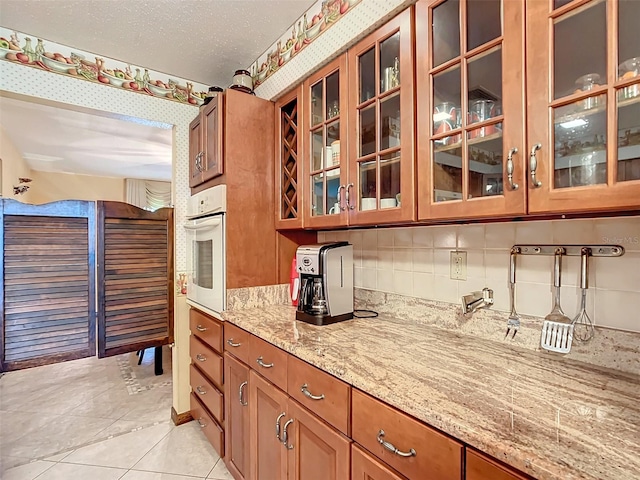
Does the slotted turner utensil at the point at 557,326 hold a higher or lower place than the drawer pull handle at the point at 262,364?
higher

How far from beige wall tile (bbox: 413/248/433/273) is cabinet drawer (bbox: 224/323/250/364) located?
0.86 metres

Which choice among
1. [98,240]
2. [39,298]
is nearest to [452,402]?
[98,240]

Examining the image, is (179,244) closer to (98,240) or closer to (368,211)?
(98,240)

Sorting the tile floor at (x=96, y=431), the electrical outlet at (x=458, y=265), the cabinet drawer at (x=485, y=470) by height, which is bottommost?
the tile floor at (x=96, y=431)

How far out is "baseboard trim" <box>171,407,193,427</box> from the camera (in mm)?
2281

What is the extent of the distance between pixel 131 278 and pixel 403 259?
7.96 feet

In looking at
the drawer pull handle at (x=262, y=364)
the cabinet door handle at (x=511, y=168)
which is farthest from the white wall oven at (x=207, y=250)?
the cabinet door handle at (x=511, y=168)

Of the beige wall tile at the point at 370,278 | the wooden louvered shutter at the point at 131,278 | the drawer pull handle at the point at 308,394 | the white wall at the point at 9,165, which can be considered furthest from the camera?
the white wall at the point at 9,165

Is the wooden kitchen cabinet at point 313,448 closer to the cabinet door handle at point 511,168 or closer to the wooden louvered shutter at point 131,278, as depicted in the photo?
the cabinet door handle at point 511,168

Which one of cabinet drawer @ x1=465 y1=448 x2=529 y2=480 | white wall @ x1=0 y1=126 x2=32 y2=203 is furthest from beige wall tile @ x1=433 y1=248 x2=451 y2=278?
white wall @ x1=0 y1=126 x2=32 y2=203

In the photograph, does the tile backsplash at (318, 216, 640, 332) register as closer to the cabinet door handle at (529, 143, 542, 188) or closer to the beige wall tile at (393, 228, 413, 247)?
the beige wall tile at (393, 228, 413, 247)

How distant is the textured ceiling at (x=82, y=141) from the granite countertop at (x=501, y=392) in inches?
83.7

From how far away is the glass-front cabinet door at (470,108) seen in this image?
0.90 metres

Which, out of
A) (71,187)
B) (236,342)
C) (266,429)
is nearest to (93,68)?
(236,342)
